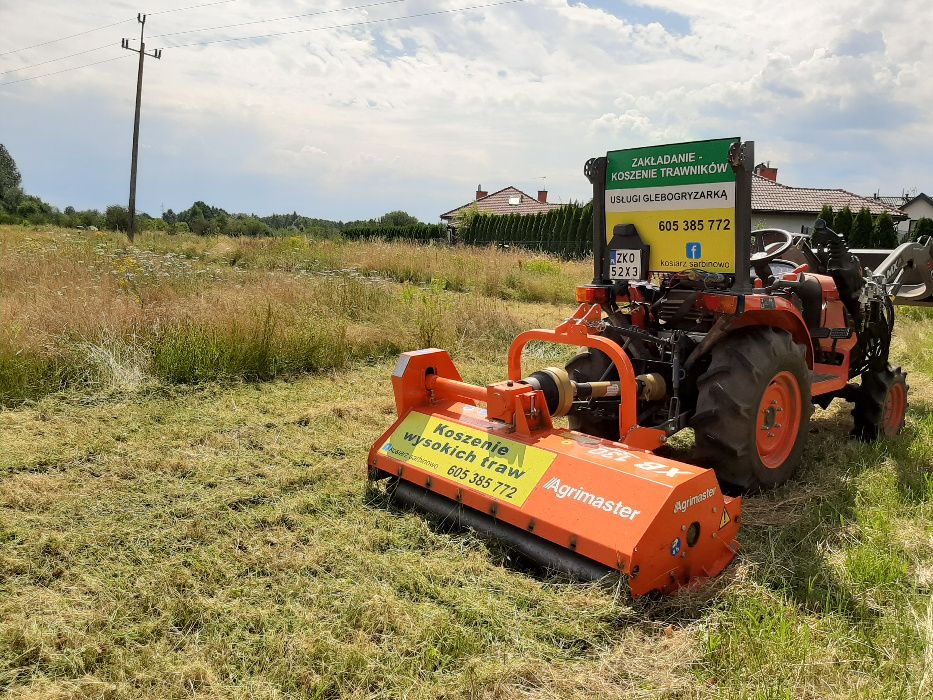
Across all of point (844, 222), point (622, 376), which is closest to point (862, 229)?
point (844, 222)

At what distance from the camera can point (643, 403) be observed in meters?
4.22

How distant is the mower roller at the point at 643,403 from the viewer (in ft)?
10.1

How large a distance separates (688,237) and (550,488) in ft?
5.42

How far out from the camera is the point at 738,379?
12.6 feet

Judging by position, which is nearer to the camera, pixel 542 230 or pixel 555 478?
pixel 555 478

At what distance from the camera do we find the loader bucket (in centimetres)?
295

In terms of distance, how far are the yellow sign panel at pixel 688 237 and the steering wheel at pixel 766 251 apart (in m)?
1.12

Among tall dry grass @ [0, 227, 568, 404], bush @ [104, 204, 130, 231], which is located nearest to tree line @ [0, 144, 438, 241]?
bush @ [104, 204, 130, 231]

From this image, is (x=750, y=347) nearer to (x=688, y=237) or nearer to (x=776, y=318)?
(x=776, y=318)

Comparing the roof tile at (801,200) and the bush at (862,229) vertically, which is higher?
the roof tile at (801,200)

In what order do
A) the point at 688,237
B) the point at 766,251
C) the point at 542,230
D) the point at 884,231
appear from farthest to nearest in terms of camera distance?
the point at 542,230 < the point at 884,231 < the point at 766,251 < the point at 688,237

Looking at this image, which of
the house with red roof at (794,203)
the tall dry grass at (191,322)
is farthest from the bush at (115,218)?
the house with red roof at (794,203)

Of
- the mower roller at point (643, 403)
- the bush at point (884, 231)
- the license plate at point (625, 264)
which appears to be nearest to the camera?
the mower roller at point (643, 403)

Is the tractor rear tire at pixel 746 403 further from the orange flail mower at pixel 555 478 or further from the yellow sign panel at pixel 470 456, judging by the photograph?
the yellow sign panel at pixel 470 456
